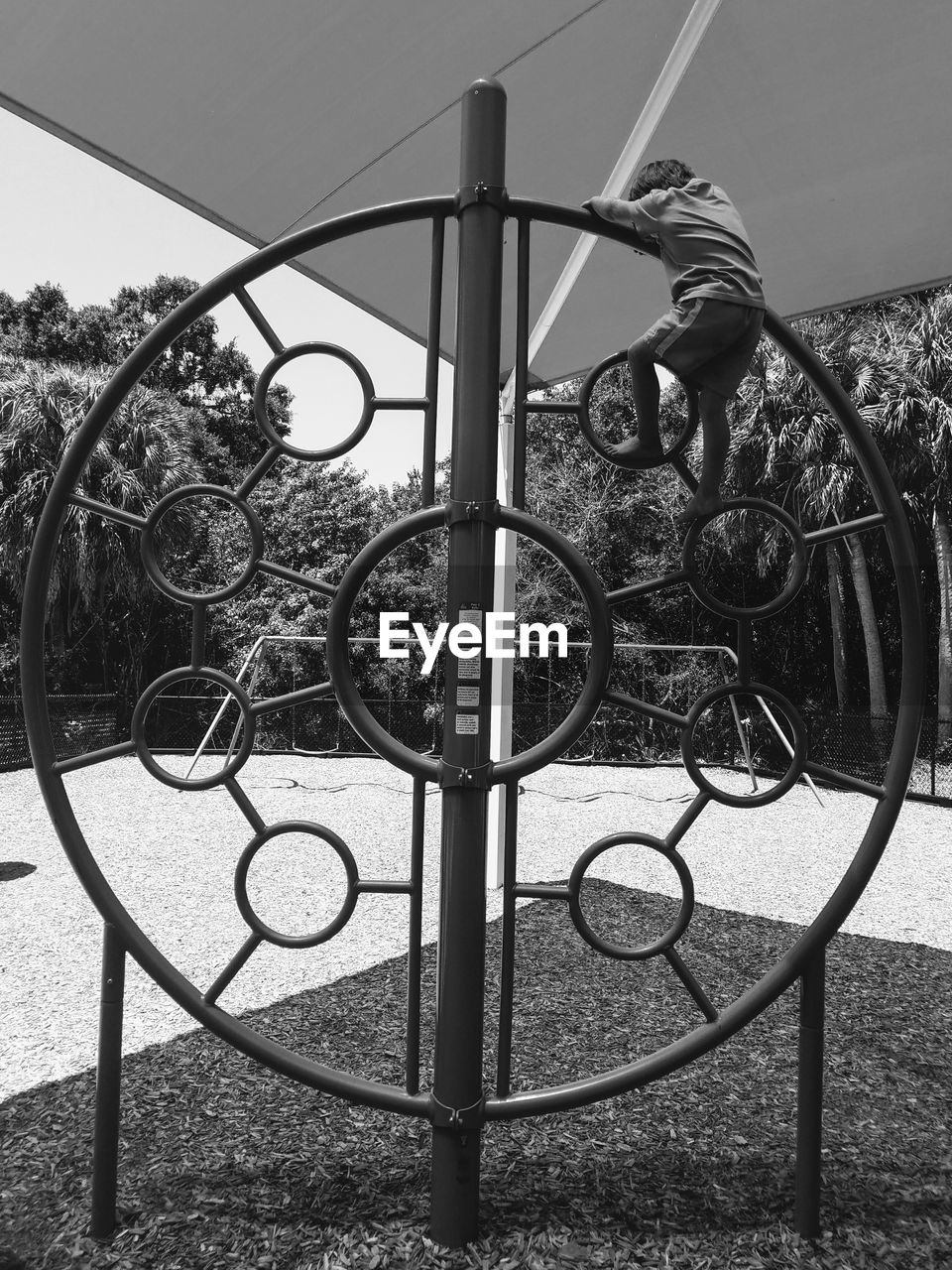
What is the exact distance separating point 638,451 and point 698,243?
42 cm

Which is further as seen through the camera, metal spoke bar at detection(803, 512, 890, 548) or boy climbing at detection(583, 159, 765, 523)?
metal spoke bar at detection(803, 512, 890, 548)

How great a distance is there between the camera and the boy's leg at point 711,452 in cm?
179

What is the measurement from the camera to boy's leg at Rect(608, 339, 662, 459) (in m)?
1.78

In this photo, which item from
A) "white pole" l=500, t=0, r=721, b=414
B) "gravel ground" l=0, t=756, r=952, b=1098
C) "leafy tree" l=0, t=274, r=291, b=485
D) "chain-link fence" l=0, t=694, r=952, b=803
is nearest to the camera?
"white pole" l=500, t=0, r=721, b=414

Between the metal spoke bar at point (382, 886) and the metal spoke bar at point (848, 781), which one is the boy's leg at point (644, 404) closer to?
the metal spoke bar at point (848, 781)

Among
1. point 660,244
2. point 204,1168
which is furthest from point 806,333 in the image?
point 204,1168

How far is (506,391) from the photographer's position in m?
4.19

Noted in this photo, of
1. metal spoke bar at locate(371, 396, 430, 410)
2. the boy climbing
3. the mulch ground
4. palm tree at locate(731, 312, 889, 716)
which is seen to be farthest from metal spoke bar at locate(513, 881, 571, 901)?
palm tree at locate(731, 312, 889, 716)

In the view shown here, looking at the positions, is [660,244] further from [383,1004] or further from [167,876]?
[167,876]

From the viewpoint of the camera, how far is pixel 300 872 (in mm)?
5484

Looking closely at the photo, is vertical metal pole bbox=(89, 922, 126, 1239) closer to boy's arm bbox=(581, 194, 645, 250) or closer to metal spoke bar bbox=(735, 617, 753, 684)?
metal spoke bar bbox=(735, 617, 753, 684)

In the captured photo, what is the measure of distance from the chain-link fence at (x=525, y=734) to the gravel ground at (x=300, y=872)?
3.05 feet

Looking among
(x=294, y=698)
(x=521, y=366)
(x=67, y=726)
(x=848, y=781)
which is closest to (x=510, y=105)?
(x=521, y=366)

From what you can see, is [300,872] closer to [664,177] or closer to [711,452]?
[711,452]
